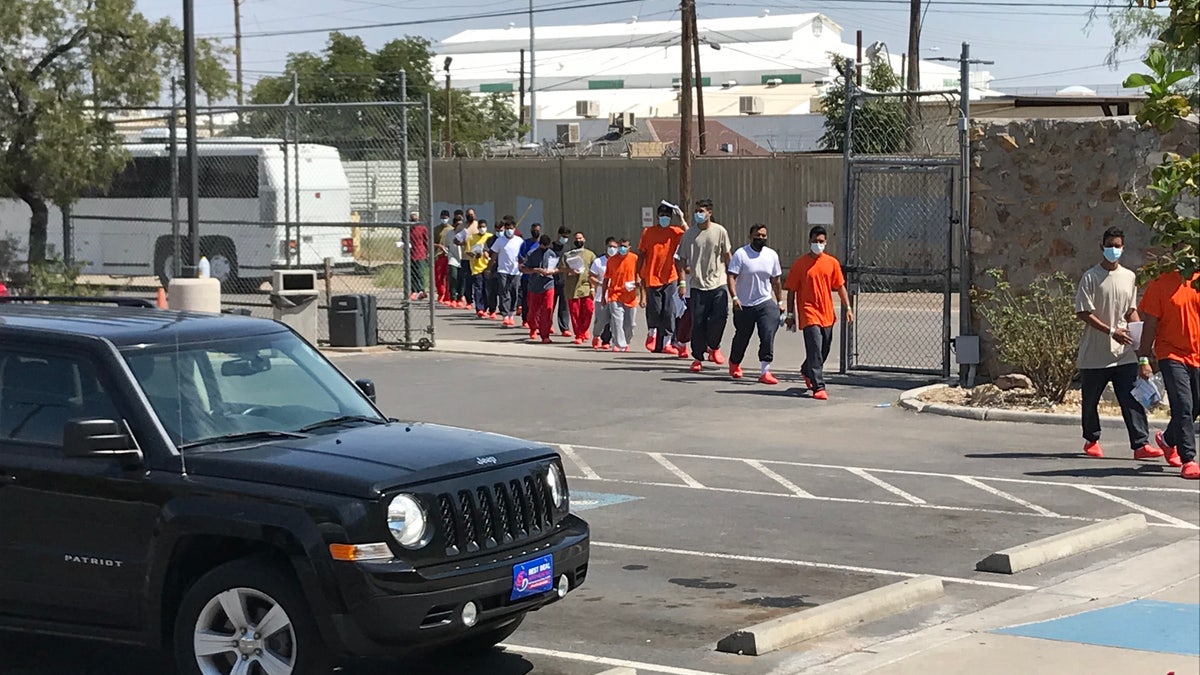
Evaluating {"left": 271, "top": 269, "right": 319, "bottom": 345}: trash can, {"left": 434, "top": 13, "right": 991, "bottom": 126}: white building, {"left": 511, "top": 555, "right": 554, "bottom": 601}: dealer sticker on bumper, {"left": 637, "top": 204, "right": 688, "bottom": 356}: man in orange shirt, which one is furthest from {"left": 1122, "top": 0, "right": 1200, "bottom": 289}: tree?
{"left": 434, "top": 13, "right": 991, "bottom": 126}: white building

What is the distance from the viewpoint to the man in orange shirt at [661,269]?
837 inches

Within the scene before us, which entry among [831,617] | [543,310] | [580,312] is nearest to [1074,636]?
[831,617]

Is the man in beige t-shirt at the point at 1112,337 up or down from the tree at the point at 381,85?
down

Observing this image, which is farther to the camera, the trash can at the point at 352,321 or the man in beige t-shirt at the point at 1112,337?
the trash can at the point at 352,321

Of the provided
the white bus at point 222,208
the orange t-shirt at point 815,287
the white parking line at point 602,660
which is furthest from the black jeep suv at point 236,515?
the white bus at point 222,208

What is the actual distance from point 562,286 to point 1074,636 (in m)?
16.4

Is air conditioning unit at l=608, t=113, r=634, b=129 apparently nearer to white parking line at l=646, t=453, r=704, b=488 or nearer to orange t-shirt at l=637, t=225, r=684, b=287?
orange t-shirt at l=637, t=225, r=684, b=287

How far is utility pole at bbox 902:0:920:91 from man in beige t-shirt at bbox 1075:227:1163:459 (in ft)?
83.4

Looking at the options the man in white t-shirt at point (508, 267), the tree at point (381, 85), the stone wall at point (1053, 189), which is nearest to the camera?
the stone wall at point (1053, 189)

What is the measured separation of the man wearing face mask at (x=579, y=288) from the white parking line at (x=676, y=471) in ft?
30.2

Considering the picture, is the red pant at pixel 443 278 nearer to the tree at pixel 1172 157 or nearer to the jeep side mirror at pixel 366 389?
the jeep side mirror at pixel 366 389

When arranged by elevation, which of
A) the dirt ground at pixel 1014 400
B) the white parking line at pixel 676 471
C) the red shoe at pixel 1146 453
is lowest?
the white parking line at pixel 676 471

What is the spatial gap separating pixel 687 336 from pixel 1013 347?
564 centimetres

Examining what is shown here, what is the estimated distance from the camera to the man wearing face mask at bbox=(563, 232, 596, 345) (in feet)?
76.3
